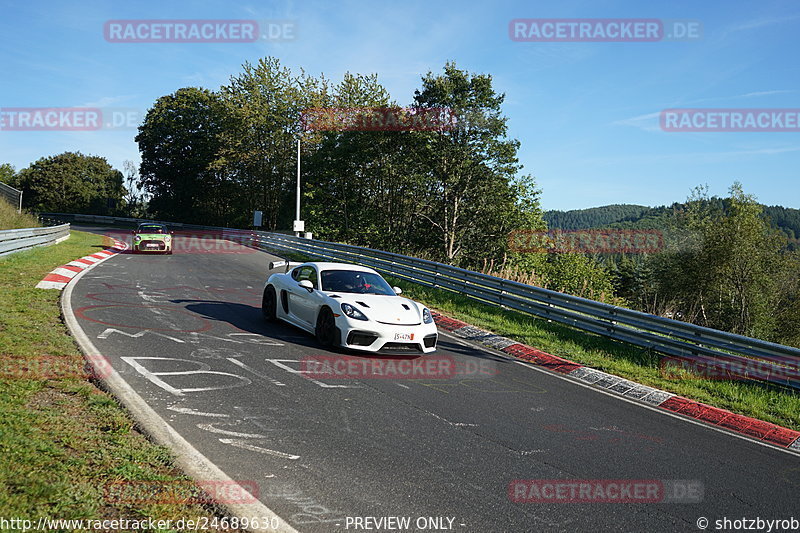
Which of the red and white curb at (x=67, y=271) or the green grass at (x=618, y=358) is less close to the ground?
the red and white curb at (x=67, y=271)

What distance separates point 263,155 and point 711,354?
4809 cm

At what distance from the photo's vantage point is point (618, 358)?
404 inches

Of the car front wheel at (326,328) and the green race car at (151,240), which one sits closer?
the car front wheel at (326,328)

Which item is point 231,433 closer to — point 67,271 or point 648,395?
point 648,395

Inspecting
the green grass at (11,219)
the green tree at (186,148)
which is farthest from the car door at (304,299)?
the green tree at (186,148)

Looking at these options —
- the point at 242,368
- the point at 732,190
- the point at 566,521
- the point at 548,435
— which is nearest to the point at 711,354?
the point at 548,435

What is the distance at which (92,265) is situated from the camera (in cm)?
1778

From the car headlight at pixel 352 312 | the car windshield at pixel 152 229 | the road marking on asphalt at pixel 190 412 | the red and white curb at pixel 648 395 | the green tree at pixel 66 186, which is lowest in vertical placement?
the red and white curb at pixel 648 395

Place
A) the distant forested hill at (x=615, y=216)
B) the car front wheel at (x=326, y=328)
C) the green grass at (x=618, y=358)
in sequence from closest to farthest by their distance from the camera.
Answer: the green grass at (x=618, y=358) → the car front wheel at (x=326, y=328) → the distant forested hill at (x=615, y=216)

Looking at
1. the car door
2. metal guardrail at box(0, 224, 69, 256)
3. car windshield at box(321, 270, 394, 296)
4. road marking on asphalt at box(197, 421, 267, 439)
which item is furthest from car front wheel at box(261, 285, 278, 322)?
metal guardrail at box(0, 224, 69, 256)

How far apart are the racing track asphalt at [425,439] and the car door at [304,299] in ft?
1.37

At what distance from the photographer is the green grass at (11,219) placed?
78.8 ft

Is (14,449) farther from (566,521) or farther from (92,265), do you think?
(92,265)

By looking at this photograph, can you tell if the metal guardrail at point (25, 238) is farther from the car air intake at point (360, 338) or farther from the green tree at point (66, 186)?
the green tree at point (66, 186)
